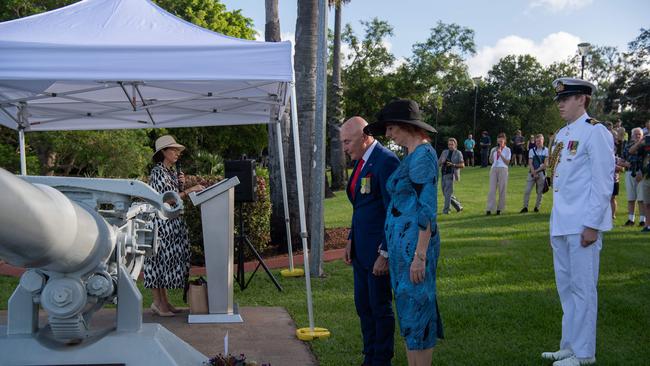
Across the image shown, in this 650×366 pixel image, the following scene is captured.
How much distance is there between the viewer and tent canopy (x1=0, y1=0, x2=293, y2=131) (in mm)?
6137

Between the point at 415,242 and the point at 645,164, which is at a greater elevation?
the point at 645,164

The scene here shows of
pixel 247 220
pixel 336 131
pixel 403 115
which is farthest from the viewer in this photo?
pixel 336 131

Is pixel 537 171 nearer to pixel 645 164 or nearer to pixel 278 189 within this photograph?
pixel 645 164

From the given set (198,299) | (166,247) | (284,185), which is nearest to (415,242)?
(198,299)

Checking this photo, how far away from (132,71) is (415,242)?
3.23 meters

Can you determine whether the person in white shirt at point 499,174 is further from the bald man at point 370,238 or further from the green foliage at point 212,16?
the green foliage at point 212,16

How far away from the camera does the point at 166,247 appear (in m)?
7.80

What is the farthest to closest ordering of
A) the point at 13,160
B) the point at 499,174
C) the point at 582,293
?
the point at 13,160
the point at 499,174
the point at 582,293

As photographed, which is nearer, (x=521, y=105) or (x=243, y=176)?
(x=243, y=176)

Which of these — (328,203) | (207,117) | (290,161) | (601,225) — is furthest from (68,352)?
(328,203)

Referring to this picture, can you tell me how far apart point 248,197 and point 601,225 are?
16.0 ft

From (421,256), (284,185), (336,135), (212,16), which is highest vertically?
(212,16)

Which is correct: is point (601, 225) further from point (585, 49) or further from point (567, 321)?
point (585, 49)

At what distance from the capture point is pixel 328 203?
24.2 m
